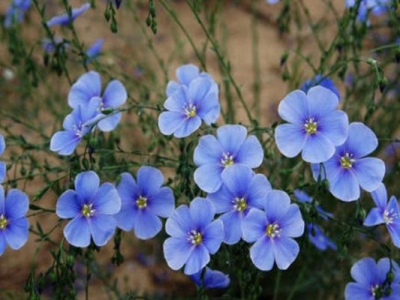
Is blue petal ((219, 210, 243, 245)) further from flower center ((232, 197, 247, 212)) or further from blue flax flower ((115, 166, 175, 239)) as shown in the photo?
blue flax flower ((115, 166, 175, 239))

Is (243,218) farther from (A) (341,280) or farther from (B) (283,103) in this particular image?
(A) (341,280)

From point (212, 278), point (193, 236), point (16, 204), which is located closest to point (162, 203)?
point (193, 236)

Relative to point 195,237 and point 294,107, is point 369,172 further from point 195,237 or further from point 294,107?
point 195,237

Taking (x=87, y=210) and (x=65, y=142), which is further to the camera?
(x=65, y=142)

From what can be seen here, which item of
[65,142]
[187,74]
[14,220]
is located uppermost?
[187,74]

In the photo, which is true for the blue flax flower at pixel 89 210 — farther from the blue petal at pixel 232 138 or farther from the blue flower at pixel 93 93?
the blue flower at pixel 93 93

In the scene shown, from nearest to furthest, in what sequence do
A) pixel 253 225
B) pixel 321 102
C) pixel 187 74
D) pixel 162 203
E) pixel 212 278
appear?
pixel 253 225 < pixel 321 102 < pixel 162 203 < pixel 212 278 < pixel 187 74
